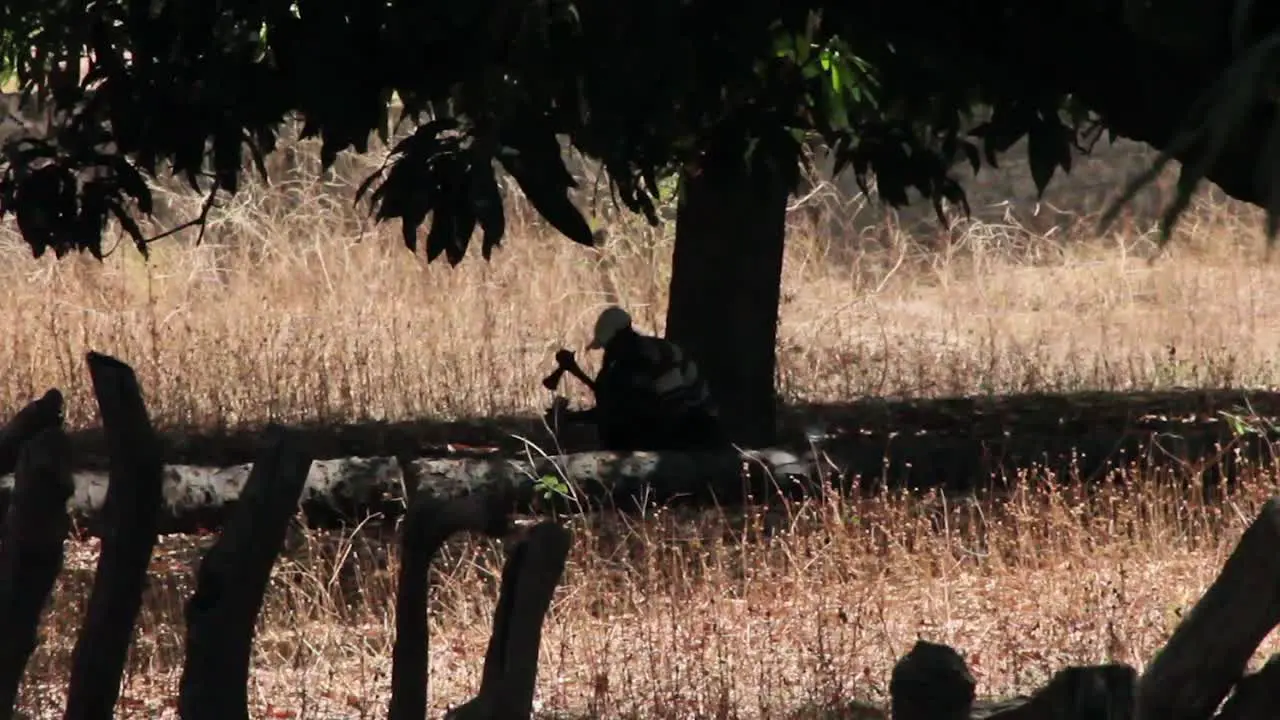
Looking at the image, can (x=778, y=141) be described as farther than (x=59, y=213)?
No

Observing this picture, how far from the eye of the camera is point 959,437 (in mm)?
8203

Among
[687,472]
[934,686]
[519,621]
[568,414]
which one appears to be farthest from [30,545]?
[568,414]

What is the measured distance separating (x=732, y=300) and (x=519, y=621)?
602cm

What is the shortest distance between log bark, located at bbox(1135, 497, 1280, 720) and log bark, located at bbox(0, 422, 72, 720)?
1634 millimetres

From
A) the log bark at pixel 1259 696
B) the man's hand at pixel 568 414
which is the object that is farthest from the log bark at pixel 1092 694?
the man's hand at pixel 568 414

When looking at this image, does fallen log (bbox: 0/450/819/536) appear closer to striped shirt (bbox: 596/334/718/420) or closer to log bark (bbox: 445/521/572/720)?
striped shirt (bbox: 596/334/718/420)

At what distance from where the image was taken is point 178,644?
18.0 feet

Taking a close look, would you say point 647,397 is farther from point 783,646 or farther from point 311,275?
point 311,275

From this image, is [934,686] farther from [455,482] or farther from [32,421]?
[455,482]

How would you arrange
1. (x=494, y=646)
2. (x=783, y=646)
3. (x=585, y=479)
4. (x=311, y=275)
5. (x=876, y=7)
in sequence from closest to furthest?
1. (x=494, y=646)
2. (x=876, y=7)
3. (x=783, y=646)
4. (x=585, y=479)
5. (x=311, y=275)

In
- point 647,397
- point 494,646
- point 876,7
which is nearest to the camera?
point 494,646

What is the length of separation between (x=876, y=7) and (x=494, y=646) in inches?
59.9

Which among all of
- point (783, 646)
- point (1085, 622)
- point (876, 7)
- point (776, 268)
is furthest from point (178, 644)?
point (776, 268)

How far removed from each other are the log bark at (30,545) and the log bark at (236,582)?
277 mm
